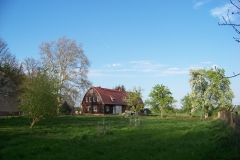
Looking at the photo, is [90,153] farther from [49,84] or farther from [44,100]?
[49,84]

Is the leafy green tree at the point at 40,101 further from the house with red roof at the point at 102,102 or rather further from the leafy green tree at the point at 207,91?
the house with red roof at the point at 102,102

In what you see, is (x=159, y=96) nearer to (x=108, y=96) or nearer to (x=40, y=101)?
(x=108, y=96)

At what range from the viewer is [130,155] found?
11.4m

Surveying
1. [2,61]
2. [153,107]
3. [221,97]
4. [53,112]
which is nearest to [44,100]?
[53,112]

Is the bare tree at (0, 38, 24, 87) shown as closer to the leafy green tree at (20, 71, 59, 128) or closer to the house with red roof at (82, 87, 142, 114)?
the leafy green tree at (20, 71, 59, 128)

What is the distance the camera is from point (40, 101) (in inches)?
920

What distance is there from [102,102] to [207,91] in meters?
26.8

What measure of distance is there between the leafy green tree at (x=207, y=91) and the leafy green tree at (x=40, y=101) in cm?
3570

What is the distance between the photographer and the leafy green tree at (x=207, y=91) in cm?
5194

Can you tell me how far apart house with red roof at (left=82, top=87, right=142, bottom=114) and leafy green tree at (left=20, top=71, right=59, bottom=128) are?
42.7m

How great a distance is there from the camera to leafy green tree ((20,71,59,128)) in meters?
23.2

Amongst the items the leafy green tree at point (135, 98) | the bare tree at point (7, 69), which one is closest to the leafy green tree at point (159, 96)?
the leafy green tree at point (135, 98)

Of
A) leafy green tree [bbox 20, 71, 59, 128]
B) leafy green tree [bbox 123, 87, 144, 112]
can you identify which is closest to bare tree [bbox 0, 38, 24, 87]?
leafy green tree [bbox 20, 71, 59, 128]

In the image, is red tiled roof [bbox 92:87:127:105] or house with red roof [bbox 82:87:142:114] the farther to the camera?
red tiled roof [bbox 92:87:127:105]
